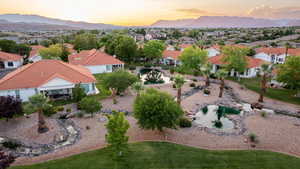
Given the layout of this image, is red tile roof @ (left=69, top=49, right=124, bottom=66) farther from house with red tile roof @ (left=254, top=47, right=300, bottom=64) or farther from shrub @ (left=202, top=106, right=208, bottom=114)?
house with red tile roof @ (left=254, top=47, right=300, bottom=64)

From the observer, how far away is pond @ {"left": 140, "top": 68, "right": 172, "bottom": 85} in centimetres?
4038

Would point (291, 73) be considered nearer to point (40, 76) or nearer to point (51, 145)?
point (51, 145)

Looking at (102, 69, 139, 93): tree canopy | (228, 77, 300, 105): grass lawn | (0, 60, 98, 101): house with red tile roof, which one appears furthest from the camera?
(228, 77, 300, 105): grass lawn

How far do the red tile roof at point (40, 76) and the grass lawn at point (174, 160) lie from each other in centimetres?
1575

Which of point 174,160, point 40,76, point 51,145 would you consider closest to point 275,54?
point 174,160

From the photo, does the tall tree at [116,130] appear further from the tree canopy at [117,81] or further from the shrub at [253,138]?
the tree canopy at [117,81]

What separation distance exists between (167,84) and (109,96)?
12500 mm

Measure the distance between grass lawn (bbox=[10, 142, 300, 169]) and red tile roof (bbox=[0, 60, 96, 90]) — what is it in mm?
15747

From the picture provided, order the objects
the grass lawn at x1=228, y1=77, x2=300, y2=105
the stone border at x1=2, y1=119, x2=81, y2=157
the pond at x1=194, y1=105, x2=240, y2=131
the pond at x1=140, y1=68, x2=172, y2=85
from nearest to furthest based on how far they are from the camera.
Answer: the stone border at x1=2, y1=119, x2=81, y2=157
the pond at x1=194, y1=105, x2=240, y2=131
the grass lawn at x1=228, y1=77, x2=300, y2=105
the pond at x1=140, y1=68, x2=172, y2=85

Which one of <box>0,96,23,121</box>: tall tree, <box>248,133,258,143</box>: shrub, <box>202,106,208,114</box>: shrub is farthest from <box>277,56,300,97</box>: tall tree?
<box>0,96,23,121</box>: tall tree

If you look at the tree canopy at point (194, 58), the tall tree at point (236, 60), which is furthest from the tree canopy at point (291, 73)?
the tree canopy at point (194, 58)

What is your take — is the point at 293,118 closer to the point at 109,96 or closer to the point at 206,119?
the point at 206,119

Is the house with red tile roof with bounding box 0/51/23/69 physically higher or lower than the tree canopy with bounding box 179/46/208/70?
lower

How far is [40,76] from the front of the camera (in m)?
27.8
